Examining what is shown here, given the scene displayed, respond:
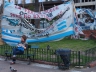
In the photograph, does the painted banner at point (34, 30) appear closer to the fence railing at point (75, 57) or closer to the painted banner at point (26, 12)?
the painted banner at point (26, 12)

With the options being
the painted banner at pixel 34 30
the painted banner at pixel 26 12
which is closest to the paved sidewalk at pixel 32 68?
the painted banner at pixel 34 30

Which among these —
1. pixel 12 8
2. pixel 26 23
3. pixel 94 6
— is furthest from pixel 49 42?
pixel 94 6

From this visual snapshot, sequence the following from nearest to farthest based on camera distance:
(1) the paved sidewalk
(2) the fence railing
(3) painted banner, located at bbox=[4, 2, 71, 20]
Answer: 1. (1) the paved sidewalk
2. (2) the fence railing
3. (3) painted banner, located at bbox=[4, 2, 71, 20]

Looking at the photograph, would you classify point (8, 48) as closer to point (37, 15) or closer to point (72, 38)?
point (37, 15)

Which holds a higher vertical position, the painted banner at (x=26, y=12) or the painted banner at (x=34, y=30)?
the painted banner at (x=26, y=12)

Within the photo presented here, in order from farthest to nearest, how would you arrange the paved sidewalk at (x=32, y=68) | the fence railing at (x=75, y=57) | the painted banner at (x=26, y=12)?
the painted banner at (x=26, y=12) → the fence railing at (x=75, y=57) → the paved sidewalk at (x=32, y=68)

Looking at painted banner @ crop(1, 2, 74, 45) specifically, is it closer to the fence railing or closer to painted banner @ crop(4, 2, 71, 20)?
painted banner @ crop(4, 2, 71, 20)

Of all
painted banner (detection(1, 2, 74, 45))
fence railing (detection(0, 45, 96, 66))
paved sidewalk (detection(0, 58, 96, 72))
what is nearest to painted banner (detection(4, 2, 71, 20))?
painted banner (detection(1, 2, 74, 45))

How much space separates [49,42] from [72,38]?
3125 millimetres

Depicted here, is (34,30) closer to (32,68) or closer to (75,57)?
(75,57)

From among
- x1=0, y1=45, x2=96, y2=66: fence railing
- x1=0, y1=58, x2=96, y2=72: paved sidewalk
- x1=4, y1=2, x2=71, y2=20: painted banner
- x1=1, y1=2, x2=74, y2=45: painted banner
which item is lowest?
x1=0, y1=58, x2=96, y2=72: paved sidewalk

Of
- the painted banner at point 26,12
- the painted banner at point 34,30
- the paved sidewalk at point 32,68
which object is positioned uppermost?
the painted banner at point 26,12

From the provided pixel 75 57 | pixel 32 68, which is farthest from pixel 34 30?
pixel 32 68

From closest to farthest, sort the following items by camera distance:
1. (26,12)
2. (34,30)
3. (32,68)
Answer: (32,68), (26,12), (34,30)
